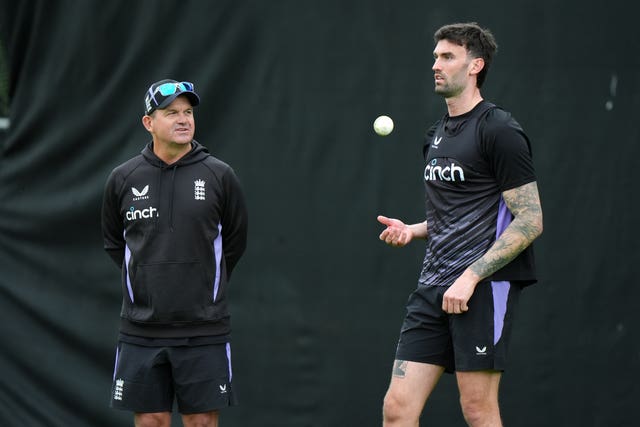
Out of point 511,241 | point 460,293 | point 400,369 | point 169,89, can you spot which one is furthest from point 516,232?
point 169,89

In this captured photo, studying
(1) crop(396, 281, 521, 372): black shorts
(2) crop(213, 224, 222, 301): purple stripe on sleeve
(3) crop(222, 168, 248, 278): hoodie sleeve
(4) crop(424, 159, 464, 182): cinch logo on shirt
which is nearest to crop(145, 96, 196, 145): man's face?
A: (3) crop(222, 168, 248, 278): hoodie sleeve

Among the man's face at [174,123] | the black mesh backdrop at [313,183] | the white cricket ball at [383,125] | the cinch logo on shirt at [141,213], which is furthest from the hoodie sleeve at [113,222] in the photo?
the white cricket ball at [383,125]

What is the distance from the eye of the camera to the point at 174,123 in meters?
4.76

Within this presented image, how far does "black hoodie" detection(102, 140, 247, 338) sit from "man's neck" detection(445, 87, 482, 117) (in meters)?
1.06

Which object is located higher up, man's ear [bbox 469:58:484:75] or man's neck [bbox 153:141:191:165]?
man's ear [bbox 469:58:484:75]

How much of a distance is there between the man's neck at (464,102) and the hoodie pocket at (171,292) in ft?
4.41

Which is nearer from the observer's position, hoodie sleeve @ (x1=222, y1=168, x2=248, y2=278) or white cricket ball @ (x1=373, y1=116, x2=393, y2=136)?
hoodie sleeve @ (x1=222, y1=168, x2=248, y2=278)

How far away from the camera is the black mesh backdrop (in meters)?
5.71

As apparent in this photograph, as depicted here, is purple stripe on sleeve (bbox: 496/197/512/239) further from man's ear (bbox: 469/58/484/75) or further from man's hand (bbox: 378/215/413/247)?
man's ear (bbox: 469/58/484/75)

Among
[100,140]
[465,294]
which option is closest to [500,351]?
[465,294]

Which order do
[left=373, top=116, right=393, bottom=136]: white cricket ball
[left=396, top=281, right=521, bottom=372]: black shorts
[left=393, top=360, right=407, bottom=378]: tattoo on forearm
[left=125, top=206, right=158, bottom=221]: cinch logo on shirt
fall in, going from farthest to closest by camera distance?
1. [left=373, top=116, right=393, bottom=136]: white cricket ball
2. [left=125, top=206, right=158, bottom=221]: cinch logo on shirt
3. [left=393, top=360, right=407, bottom=378]: tattoo on forearm
4. [left=396, top=281, right=521, bottom=372]: black shorts

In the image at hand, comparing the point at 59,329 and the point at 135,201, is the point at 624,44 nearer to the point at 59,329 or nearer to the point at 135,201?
the point at 135,201

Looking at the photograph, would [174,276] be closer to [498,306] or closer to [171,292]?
[171,292]

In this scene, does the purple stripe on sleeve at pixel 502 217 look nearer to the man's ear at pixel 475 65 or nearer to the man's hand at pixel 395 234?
the man's hand at pixel 395 234
